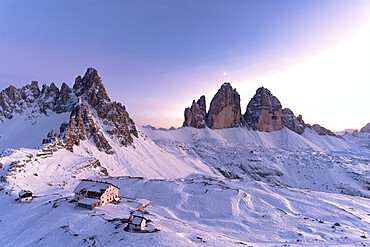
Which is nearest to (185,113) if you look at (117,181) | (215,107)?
(215,107)

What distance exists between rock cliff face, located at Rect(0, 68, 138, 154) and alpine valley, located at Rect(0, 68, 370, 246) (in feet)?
2.18

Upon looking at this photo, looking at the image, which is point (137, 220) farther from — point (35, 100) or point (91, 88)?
point (35, 100)

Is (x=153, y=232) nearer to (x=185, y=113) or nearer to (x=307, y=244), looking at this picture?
(x=307, y=244)

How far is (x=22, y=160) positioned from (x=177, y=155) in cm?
8109

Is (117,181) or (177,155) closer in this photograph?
(117,181)

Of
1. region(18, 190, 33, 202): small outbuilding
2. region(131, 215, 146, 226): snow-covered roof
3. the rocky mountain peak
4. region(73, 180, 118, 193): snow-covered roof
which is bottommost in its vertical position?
region(18, 190, 33, 202): small outbuilding

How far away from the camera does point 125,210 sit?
34.7 m

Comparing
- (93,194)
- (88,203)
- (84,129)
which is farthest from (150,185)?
(84,129)

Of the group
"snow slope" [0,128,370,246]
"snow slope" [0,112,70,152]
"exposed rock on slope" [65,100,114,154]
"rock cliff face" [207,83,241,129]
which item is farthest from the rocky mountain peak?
"rock cliff face" [207,83,241,129]

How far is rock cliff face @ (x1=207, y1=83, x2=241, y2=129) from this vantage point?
7515 inches

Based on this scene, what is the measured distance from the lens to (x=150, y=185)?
174ft

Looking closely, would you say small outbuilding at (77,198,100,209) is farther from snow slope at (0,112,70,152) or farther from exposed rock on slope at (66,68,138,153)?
snow slope at (0,112,70,152)

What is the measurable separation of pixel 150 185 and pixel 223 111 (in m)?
154

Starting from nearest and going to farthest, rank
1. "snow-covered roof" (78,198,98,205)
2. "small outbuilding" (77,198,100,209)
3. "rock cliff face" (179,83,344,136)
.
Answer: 1. "small outbuilding" (77,198,100,209)
2. "snow-covered roof" (78,198,98,205)
3. "rock cliff face" (179,83,344,136)
